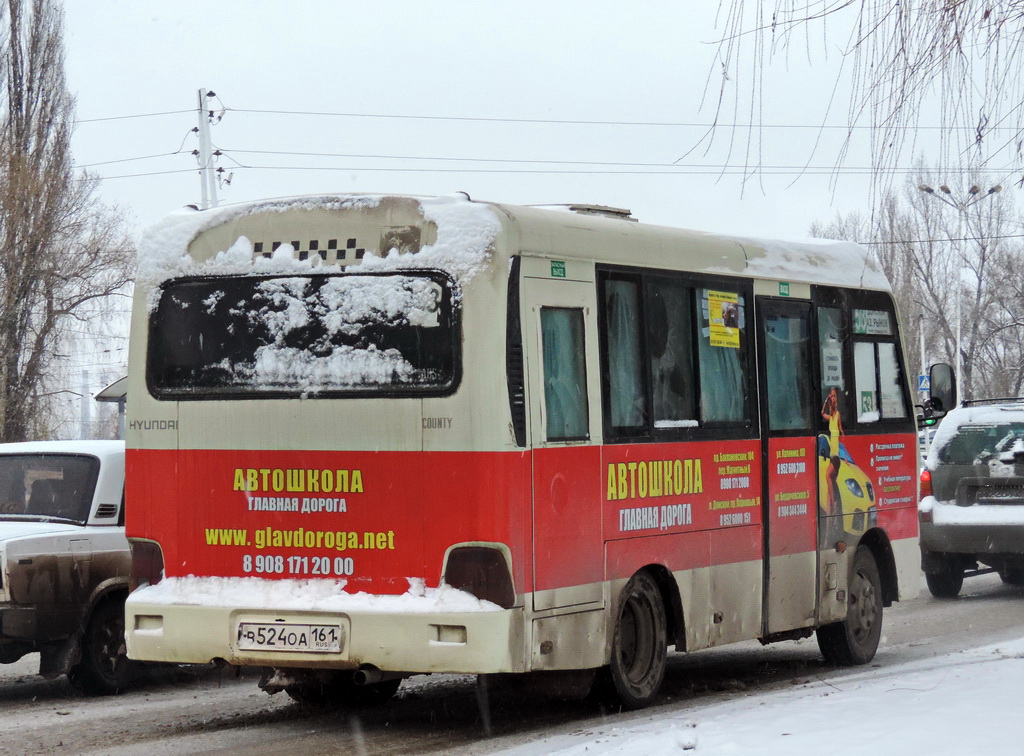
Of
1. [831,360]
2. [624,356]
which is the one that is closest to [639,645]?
[624,356]

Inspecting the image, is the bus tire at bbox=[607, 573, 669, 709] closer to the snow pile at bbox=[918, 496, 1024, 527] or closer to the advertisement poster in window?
the advertisement poster in window

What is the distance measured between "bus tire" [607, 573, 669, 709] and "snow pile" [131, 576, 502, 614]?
1.38 meters

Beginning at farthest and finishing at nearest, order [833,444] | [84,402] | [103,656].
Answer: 1. [84,402]
2. [833,444]
3. [103,656]

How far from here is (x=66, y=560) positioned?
10.5 m

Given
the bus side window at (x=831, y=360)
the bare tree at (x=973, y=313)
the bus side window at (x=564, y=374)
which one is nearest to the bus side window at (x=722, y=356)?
the bus side window at (x=831, y=360)

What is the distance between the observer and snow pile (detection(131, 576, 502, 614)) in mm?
8000

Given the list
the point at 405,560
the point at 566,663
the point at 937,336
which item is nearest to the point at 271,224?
the point at 405,560

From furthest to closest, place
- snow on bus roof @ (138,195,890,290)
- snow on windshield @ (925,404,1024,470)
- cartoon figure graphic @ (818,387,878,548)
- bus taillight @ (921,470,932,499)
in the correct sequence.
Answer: bus taillight @ (921,470,932,499) < snow on windshield @ (925,404,1024,470) < cartoon figure graphic @ (818,387,878,548) < snow on bus roof @ (138,195,890,290)

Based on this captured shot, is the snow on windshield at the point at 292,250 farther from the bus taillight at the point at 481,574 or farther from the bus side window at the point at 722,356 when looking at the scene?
the bus side window at the point at 722,356

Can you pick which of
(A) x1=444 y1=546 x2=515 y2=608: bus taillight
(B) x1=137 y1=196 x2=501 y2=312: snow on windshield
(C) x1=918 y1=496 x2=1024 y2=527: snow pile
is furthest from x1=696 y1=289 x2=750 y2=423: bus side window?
(C) x1=918 y1=496 x2=1024 y2=527: snow pile

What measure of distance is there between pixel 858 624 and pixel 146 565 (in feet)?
18.4

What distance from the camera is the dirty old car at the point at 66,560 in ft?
33.6

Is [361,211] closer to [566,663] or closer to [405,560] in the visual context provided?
[405,560]

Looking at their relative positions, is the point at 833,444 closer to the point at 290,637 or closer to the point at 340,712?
the point at 340,712
